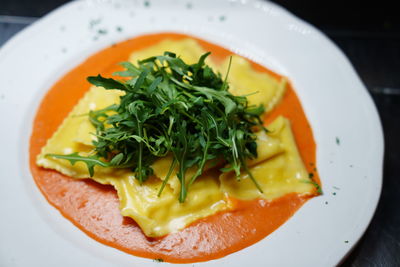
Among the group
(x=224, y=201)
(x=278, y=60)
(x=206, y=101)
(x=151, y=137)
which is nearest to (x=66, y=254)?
(x=151, y=137)

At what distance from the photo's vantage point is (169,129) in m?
3.65

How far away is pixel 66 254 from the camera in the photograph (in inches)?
137

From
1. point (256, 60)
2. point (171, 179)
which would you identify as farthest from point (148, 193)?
point (256, 60)

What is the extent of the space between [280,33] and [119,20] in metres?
1.98

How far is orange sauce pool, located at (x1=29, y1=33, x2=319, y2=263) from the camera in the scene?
3.67 meters

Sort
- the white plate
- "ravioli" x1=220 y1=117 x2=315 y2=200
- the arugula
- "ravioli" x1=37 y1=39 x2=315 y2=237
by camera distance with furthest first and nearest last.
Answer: "ravioli" x1=220 y1=117 x2=315 y2=200 → "ravioli" x1=37 y1=39 x2=315 y2=237 → the arugula → the white plate

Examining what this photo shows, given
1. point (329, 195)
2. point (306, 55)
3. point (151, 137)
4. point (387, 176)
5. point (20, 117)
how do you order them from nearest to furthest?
point (151, 137) → point (329, 195) → point (20, 117) → point (387, 176) → point (306, 55)

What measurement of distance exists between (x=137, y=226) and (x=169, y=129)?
921 millimetres

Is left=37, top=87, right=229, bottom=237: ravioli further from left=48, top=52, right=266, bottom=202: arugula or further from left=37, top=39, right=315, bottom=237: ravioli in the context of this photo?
left=48, top=52, right=266, bottom=202: arugula

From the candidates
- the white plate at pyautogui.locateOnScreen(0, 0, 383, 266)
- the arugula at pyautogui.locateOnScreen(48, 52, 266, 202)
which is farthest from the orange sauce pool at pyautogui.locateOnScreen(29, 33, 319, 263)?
the arugula at pyautogui.locateOnScreen(48, 52, 266, 202)

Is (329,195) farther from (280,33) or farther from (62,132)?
(62,132)

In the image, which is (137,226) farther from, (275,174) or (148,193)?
(275,174)

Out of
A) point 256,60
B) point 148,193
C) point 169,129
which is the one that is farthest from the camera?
point 256,60

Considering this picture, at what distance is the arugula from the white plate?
0.58 meters
